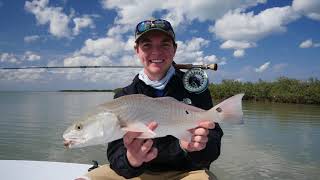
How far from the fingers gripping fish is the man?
46cm

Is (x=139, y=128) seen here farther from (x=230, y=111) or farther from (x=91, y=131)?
(x=230, y=111)

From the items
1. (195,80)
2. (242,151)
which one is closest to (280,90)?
(242,151)

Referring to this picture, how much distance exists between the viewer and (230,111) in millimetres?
2434

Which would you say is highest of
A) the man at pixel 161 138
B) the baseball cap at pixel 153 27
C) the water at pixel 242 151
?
the baseball cap at pixel 153 27

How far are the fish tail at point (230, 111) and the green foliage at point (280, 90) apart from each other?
179ft

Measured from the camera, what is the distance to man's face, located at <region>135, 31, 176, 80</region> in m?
3.45

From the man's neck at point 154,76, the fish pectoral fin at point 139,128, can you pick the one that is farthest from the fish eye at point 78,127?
the man's neck at point 154,76

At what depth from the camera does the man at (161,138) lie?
3.24m

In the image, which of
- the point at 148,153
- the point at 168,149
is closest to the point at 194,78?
the point at 168,149

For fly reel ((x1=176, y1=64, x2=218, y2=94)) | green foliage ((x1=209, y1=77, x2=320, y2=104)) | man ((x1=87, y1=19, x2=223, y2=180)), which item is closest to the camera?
man ((x1=87, y1=19, x2=223, y2=180))

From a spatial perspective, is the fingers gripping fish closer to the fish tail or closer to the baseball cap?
the fish tail

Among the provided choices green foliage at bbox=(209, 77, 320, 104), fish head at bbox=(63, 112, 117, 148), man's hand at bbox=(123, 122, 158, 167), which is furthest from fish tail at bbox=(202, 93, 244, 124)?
green foliage at bbox=(209, 77, 320, 104)

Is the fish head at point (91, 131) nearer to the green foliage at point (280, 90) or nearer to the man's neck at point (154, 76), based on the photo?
the man's neck at point (154, 76)

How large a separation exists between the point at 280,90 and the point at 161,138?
191 feet
